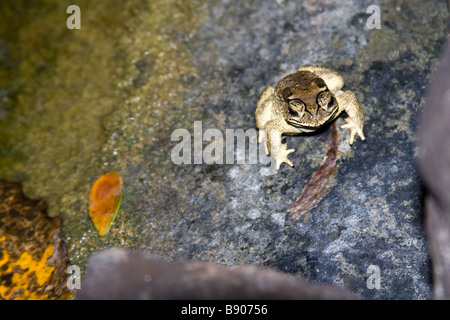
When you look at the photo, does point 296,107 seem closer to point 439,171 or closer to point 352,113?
point 352,113

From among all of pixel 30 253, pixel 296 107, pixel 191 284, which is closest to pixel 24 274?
pixel 30 253

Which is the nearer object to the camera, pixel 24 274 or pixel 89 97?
pixel 24 274

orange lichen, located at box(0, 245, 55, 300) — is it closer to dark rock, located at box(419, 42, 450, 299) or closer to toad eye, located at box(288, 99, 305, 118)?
toad eye, located at box(288, 99, 305, 118)

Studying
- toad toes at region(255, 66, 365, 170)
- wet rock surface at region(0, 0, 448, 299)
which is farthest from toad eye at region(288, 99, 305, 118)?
wet rock surface at region(0, 0, 448, 299)
